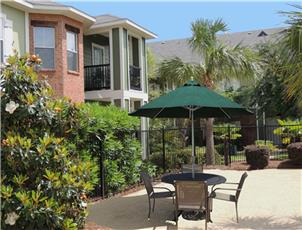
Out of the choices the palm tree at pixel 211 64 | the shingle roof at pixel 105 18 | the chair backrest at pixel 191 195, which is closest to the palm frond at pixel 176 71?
the palm tree at pixel 211 64

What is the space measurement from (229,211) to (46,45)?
1152 centimetres

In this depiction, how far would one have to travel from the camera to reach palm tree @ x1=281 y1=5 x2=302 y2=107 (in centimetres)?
716

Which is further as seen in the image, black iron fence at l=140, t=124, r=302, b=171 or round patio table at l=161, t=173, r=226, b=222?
black iron fence at l=140, t=124, r=302, b=171

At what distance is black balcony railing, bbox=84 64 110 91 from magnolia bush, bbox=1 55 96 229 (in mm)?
14938

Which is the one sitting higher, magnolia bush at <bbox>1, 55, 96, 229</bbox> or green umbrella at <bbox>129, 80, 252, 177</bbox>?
green umbrella at <bbox>129, 80, 252, 177</bbox>

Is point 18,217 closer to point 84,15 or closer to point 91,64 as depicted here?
point 84,15

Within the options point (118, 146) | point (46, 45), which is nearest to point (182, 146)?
point (46, 45)

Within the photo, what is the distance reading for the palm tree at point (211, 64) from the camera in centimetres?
1719

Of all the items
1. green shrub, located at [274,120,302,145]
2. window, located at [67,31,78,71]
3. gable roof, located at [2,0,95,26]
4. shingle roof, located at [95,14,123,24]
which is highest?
shingle roof, located at [95,14,123,24]

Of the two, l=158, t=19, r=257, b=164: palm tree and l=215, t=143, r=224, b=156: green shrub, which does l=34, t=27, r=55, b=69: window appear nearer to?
l=158, t=19, r=257, b=164: palm tree

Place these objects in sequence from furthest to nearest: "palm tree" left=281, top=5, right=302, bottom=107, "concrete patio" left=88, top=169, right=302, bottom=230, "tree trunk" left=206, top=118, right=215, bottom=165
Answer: "tree trunk" left=206, top=118, right=215, bottom=165
"concrete patio" left=88, top=169, right=302, bottom=230
"palm tree" left=281, top=5, right=302, bottom=107

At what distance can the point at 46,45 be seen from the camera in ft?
56.9

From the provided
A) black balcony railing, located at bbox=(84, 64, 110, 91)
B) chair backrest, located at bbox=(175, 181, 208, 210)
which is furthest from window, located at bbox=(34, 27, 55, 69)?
chair backrest, located at bbox=(175, 181, 208, 210)

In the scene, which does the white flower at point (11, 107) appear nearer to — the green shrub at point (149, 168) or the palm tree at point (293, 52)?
the palm tree at point (293, 52)
